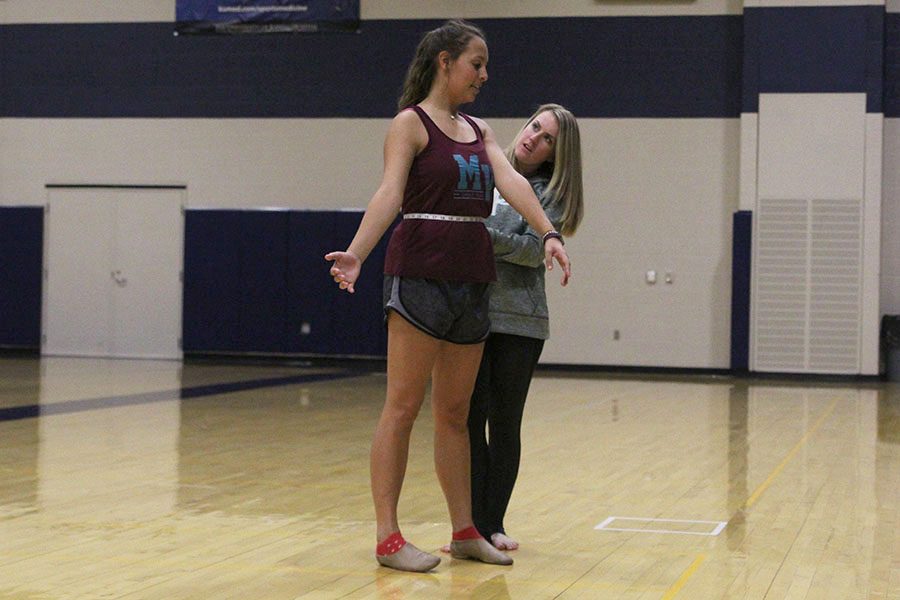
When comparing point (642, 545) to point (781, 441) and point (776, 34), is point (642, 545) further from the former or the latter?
point (776, 34)

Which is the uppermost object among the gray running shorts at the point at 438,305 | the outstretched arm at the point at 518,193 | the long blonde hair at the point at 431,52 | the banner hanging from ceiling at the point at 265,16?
the banner hanging from ceiling at the point at 265,16

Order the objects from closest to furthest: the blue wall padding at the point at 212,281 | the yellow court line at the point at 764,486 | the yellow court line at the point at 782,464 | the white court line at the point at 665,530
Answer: the yellow court line at the point at 764,486 → the white court line at the point at 665,530 → the yellow court line at the point at 782,464 → the blue wall padding at the point at 212,281

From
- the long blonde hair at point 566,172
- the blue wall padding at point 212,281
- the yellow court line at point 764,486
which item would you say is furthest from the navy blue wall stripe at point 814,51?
the long blonde hair at point 566,172

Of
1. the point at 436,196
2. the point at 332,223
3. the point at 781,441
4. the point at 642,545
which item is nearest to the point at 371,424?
the point at 781,441

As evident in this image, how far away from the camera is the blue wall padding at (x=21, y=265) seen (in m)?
18.0

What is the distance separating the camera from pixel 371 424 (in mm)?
9125

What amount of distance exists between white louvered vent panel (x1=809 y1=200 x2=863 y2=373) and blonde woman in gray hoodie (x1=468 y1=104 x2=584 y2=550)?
39.2 ft

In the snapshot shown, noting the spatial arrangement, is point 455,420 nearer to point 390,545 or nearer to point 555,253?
point 390,545

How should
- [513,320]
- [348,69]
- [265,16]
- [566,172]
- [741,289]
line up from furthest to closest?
[265,16] < [348,69] < [741,289] < [566,172] < [513,320]

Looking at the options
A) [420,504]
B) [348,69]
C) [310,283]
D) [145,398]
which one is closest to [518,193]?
[420,504]

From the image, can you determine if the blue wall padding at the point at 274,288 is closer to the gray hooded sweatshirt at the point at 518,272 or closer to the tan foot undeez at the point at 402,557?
the gray hooded sweatshirt at the point at 518,272

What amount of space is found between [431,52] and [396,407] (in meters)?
1.14

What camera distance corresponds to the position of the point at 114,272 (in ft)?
58.6

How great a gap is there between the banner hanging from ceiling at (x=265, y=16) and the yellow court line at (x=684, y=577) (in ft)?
44.9
